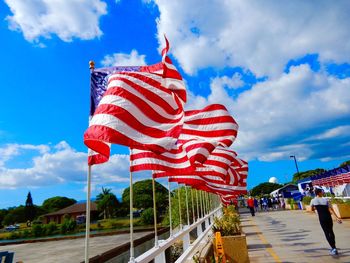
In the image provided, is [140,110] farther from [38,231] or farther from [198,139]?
[38,231]

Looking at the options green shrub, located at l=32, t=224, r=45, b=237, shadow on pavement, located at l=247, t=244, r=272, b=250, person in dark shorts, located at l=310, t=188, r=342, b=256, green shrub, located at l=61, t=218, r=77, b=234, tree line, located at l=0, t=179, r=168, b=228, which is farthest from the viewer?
tree line, located at l=0, t=179, r=168, b=228

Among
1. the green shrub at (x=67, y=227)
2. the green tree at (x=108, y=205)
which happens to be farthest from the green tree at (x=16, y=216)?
the green shrub at (x=67, y=227)

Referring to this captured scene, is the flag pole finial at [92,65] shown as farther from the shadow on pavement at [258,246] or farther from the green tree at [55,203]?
the green tree at [55,203]

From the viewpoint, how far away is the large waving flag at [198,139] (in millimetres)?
7082

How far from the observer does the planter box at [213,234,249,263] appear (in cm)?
869

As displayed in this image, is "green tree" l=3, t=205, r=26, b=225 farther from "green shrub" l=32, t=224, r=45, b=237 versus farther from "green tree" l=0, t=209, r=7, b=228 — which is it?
"green shrub" l=32, t=224, r=45, b=237

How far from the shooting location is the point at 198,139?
7.85m

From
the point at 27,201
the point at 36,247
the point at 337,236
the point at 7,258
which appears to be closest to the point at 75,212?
the point at 27,201

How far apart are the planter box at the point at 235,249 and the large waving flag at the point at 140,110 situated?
189 inches

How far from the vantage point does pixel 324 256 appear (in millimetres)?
9117

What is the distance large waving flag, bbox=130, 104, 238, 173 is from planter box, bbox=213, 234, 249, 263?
2389mm

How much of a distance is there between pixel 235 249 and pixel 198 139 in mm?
3353

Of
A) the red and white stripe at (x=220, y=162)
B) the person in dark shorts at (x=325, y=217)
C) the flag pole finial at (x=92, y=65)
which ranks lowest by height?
the person in dark shorts at (x=325, y=217)

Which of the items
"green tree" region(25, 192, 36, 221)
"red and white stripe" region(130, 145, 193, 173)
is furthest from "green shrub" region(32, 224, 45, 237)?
"red and white stripe" region(130, 145, 193, 173)
